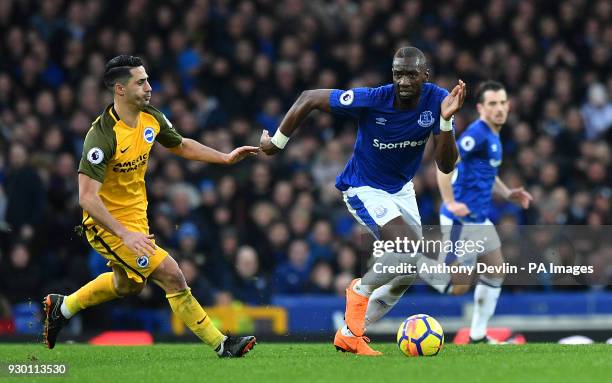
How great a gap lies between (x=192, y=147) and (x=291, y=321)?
4.28 m

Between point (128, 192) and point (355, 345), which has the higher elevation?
point (128, 192)

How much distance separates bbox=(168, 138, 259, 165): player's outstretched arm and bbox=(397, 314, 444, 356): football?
182 cm

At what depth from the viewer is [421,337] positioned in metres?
8.64

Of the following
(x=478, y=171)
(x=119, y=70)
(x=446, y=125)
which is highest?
(x=119, y=70)

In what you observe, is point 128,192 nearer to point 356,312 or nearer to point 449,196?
point 356,312

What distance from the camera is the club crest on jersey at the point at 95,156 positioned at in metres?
8.21

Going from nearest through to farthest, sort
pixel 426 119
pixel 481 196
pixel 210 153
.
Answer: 1. pixel 426 119
2. pixel 210 153
3. pixel 481 196

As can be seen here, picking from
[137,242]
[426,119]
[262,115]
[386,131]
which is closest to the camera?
[137,242]

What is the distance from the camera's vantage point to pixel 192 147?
912cm

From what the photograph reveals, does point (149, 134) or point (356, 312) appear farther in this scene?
point (356, 312)

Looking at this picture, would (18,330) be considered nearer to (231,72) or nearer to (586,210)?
(231,72)

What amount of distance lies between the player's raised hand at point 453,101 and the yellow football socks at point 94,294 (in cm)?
288

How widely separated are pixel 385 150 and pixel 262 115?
22.4ft

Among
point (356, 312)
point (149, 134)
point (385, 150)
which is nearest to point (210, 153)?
point (149, 134)
